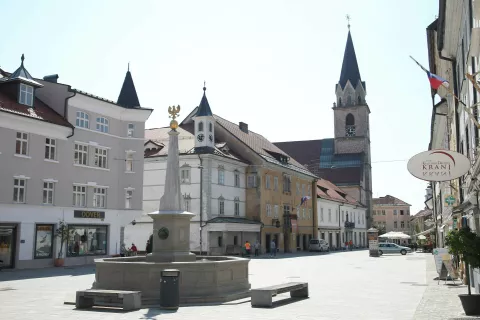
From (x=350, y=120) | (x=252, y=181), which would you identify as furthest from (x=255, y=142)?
(x=350, y=120)

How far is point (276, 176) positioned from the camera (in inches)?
2288

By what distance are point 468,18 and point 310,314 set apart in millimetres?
8804

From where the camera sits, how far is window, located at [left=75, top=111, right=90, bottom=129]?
3512 cm

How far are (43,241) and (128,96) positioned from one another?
1361 cm

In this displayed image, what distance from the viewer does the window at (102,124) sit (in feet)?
121

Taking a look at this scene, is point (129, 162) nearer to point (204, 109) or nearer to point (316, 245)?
point (204, 109)

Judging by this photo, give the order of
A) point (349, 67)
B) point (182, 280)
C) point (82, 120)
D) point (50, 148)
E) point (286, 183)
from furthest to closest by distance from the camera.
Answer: point (349, 67) → point (286, 183) → point (82, 120) → point (50, 148) → point (182, 280)

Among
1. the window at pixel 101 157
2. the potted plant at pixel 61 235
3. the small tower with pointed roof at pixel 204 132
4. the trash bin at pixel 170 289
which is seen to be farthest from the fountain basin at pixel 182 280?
the small tower with pointed roof at pixel 204 132

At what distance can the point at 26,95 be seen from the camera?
3200cm

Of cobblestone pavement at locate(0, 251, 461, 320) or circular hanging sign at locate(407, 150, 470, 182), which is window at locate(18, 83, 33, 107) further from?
circular hanging sign at locate(407, 150, 470, 182)

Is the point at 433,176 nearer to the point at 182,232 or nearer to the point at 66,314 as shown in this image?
the point at 182,232

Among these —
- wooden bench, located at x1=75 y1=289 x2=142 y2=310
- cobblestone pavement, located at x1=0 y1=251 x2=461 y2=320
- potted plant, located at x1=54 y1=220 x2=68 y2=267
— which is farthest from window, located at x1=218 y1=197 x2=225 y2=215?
wooden bench, located at x1=75 y1=289 x2=142 y2=310

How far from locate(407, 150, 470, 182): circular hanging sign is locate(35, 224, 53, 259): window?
2474cm

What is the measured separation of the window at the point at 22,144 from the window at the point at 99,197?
631 cm
